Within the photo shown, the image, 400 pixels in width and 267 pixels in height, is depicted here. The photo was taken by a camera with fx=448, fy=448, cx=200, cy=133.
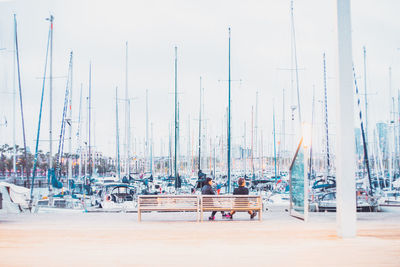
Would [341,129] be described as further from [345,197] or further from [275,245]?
[275,245]

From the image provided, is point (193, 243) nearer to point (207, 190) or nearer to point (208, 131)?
point (207, 190)

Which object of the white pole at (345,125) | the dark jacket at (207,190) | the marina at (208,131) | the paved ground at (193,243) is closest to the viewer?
the paved ground at (193,243)

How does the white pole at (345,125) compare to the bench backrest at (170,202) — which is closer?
the white pole at (345,125)

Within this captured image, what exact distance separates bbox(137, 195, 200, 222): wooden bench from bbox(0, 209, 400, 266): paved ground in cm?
31

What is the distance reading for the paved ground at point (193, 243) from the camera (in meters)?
5.46

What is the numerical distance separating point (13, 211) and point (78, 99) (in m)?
13.7

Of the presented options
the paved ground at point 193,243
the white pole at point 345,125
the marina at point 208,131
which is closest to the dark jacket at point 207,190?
the marina at point 208,131

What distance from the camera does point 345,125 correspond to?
6.93 m

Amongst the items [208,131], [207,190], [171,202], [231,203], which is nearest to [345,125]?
[231,203]

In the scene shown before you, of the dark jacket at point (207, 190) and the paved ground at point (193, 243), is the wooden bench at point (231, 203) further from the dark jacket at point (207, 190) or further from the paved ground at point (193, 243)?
the dark jacket at point (207, 190)

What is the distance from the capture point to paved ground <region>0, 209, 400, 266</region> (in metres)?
5.46

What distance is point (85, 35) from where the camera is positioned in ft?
76.6

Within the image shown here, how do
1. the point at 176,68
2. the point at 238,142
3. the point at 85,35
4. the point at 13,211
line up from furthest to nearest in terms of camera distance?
the point at 238,142
the point at 85,35
the point at 176,68
the point at 13,211

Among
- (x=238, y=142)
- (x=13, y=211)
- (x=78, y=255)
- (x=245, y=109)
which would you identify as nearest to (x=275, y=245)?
(x=78, y=255)
